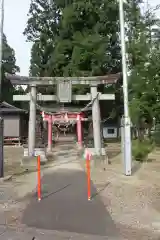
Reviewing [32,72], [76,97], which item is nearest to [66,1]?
[32,72]

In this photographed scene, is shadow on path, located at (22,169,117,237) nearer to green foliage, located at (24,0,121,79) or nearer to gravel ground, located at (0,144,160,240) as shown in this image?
gravel ground, located at (0,144,160,240)

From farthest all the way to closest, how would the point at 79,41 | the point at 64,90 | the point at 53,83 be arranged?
the point at 79,41 → the point at 53,83 → the point at 64,90

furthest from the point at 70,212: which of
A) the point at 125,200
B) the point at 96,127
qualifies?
the point at 96,127

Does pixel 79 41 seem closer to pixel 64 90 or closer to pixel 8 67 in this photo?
pixel 64 90

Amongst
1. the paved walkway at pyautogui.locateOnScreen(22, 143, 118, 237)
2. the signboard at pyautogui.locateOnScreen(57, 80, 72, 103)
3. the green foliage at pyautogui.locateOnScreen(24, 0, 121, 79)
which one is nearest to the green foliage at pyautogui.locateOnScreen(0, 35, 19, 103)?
the green foliage at pyautogui.locateOnScreen(24, 0, 121, 79)

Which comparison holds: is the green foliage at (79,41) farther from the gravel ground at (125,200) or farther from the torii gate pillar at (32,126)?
the gravel ground at (125,200)

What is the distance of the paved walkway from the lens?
5773mm

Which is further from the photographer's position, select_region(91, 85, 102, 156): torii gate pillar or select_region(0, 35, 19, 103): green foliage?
select_region(0, 35, 19, 103): green foliage

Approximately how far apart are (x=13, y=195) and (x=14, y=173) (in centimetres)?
433

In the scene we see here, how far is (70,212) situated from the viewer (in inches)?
266

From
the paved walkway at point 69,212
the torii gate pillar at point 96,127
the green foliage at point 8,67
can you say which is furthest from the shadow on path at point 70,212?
the green foliage at point 8,67

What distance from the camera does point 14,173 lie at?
1289cm

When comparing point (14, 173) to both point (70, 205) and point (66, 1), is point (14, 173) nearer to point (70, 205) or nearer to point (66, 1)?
point (70, 205)

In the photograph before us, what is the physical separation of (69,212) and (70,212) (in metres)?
0.02
